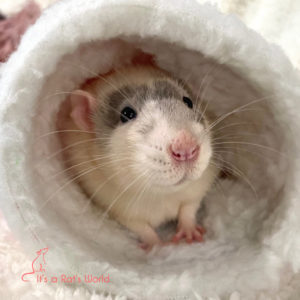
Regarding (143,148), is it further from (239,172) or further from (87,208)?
(239,172)

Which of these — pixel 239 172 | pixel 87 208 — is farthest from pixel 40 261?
pixel 239 172

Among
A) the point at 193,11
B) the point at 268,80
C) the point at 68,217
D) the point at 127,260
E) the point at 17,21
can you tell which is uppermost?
the point at 17,21

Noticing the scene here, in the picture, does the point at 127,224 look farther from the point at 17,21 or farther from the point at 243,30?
the point at 17,21

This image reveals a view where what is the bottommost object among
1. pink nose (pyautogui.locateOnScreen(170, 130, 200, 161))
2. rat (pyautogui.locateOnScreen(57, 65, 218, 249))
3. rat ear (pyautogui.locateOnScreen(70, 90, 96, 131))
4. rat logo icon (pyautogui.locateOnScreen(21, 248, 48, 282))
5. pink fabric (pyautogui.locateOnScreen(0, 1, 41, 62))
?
rat logo icon (pyautogui.locateOnScreen(21, 248, 48, 282))

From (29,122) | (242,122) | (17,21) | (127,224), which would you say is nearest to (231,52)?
(242,122)

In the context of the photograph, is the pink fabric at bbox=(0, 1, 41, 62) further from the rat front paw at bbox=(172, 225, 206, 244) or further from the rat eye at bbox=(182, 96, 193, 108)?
the rat front paw at bbox=(172, 225, 206, 244)

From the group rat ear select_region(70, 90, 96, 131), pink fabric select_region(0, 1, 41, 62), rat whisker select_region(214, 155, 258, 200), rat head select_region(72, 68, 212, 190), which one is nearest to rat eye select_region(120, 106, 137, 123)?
rat head select_region(72, 68, 212, 190)

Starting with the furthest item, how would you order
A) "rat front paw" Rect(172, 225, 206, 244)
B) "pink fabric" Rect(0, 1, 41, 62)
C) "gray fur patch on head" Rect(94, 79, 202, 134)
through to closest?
"pink fabric" Rect(0, 1, 41, 62)
"rat front paw" Rect(172, 225, 206, 244)
"gray fur patch on head" Rect(94, 79, 202, 134)

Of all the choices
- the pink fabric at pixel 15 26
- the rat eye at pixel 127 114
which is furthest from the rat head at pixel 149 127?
the pink fabric at pixel 15 26
